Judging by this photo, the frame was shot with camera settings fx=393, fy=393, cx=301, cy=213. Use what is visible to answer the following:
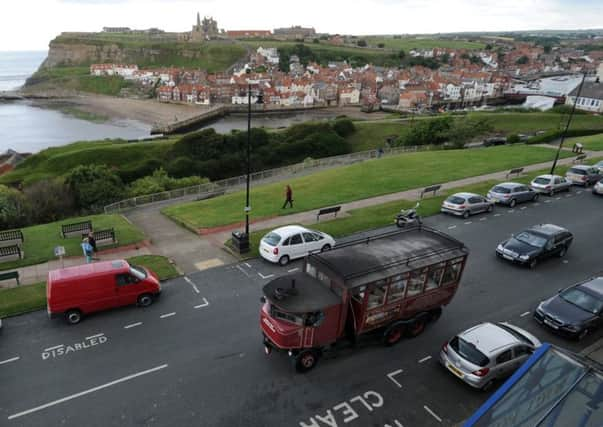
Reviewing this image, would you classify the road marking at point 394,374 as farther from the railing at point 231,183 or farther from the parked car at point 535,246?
the railing at point 231,183

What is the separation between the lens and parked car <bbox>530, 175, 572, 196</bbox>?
27.0m

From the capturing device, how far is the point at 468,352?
10.7m

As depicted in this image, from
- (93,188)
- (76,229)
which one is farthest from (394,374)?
(93,188)

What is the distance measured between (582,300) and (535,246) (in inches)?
176

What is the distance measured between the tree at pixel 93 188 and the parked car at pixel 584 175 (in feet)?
120

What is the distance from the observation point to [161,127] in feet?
312

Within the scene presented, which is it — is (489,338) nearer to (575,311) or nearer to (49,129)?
(575,311)

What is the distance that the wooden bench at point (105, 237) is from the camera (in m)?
18.8

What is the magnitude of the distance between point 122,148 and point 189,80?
107933 mm

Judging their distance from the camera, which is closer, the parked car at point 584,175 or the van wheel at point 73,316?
the van wheel at point 73,316

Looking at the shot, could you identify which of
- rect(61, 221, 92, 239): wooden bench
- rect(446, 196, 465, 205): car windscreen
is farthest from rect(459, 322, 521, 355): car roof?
rect(61, 221, 92, 239): wooden bench

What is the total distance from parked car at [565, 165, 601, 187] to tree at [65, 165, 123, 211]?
120 ft

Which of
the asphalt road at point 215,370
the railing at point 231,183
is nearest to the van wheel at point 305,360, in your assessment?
the asphalt road at point 215,370

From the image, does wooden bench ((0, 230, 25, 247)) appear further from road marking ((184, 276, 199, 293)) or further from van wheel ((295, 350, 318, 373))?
van wheel ((295, 350, 318, 373))
